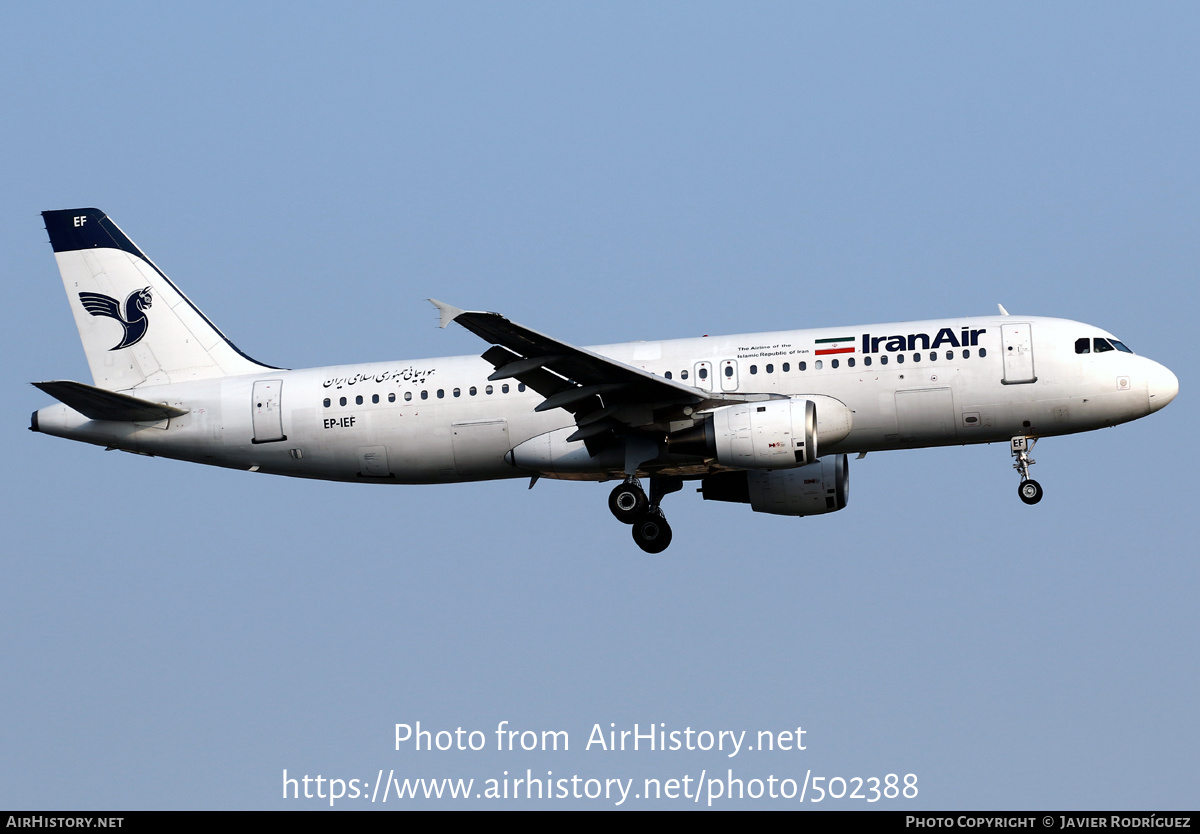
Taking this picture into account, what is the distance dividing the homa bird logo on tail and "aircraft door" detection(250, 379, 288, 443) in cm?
460

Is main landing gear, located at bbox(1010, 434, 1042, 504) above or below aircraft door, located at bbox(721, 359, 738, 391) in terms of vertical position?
below

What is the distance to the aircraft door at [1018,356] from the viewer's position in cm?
3431

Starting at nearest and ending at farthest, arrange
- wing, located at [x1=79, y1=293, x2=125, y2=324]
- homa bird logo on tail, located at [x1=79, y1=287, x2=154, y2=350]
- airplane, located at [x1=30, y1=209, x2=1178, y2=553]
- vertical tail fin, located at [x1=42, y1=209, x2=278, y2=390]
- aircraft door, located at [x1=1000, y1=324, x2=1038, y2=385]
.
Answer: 1. airplane, located at [x1=30, y1=209, x2=1178, y2=553]
2. aircraft door, located at [x1=1000, y1=324, x2=1038, y2=385]
3. vertical tail fin, located at [x1=42, y1=209, x2=278, y2=390]
4. homa bird logo on tail, located at [x1=79, y1=287, x2=154, y2=350]
5. wing, located at [x1=79, y1=293, x2=125, y2=324]

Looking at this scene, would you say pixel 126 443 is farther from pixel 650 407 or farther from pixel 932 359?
pixel 932 359

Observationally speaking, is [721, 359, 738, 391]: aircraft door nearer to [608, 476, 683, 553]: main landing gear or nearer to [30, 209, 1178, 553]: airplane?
[30, 209, 1178, 553]: airplane

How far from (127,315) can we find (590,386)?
Result: 14.1 m

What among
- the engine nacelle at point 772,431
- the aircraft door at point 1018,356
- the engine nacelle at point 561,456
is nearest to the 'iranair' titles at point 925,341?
the aircraft door at point 1018,356

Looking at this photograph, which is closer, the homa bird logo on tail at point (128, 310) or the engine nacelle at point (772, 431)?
the engine nacelle at point (772, 431)

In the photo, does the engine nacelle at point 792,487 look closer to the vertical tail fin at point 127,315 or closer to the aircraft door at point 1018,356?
the aircraft door at point 1018,356

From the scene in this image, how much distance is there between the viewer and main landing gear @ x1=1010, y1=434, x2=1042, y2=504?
34.6 m

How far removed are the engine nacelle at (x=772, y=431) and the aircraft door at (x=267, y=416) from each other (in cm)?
1089

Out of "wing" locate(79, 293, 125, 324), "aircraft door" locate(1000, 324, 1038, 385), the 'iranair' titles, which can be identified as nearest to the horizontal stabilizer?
"wing" locate(79, 293, 125, 324)

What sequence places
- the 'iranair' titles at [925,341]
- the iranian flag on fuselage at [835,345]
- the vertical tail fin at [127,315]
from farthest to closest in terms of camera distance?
1. the vertical tail fin at [127,315]
2. the iranian flag on fuselage at [835,345]
3. the 'iranair' titles at [925,341]

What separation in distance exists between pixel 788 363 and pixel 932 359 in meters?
3.34
